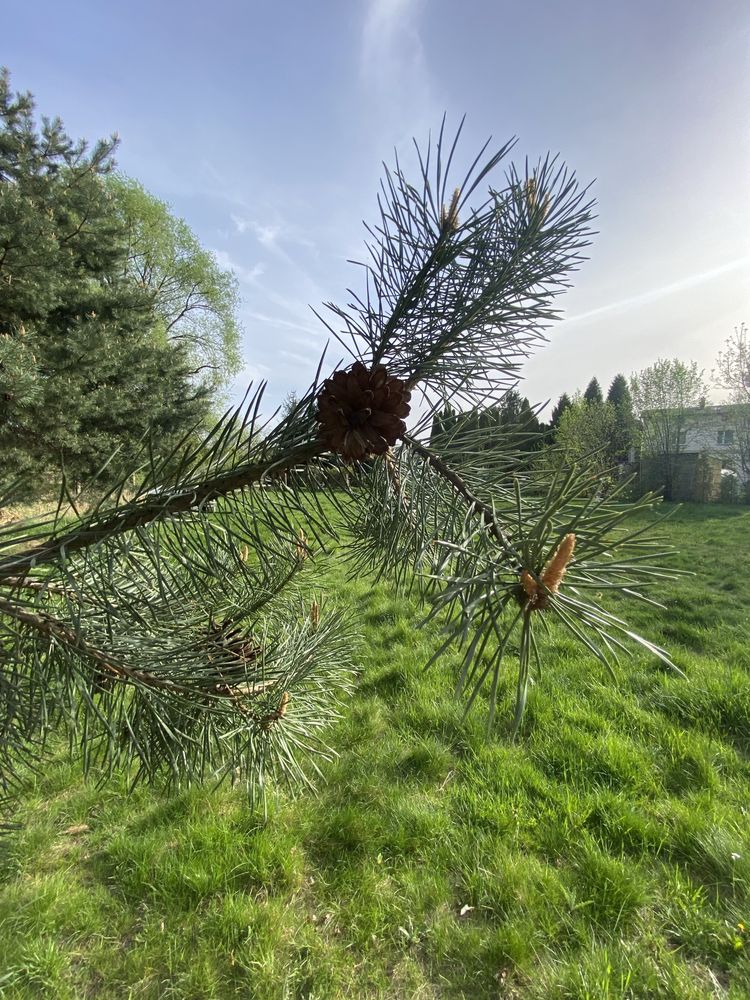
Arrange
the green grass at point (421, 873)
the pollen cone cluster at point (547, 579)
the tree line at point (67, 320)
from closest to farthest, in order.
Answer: the pollen cone cluster at point (547, 579) → the green grass at point (421, 873) → the tree line at point (67, 320)

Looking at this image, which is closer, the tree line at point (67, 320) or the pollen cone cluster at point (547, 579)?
the pollen cone cluster at point (547, 579)

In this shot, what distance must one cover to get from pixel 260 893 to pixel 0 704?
1.23m

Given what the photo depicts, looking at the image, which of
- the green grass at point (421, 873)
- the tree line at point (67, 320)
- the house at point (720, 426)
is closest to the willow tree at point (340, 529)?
the green grass at point (421, 873)

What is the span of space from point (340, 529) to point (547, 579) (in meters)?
0.40

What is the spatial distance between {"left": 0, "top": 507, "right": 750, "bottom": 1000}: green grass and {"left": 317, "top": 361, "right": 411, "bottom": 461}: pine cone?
42 centimetres

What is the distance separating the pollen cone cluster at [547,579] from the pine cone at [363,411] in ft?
0.63

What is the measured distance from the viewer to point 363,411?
1.48ft

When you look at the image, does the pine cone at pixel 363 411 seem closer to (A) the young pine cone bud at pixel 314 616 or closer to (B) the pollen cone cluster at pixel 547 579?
(B) the pollen cone cluster at pixel 547 579

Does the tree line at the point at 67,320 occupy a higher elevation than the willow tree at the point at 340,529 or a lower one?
higher

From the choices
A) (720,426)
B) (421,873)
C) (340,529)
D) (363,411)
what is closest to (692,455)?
(720,426)

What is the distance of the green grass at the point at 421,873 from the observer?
1090 millimetres

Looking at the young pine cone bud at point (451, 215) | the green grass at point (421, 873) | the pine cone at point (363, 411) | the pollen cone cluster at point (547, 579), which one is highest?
the young pine cone bud at point (451, 215)

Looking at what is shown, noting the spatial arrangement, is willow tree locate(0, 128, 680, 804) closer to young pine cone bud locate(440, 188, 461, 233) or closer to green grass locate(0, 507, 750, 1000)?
young pine cone bud locate(440, 188, 461, 233)

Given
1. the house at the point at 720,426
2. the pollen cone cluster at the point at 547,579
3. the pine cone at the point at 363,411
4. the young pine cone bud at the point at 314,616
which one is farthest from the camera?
the house at the point at 720,426
